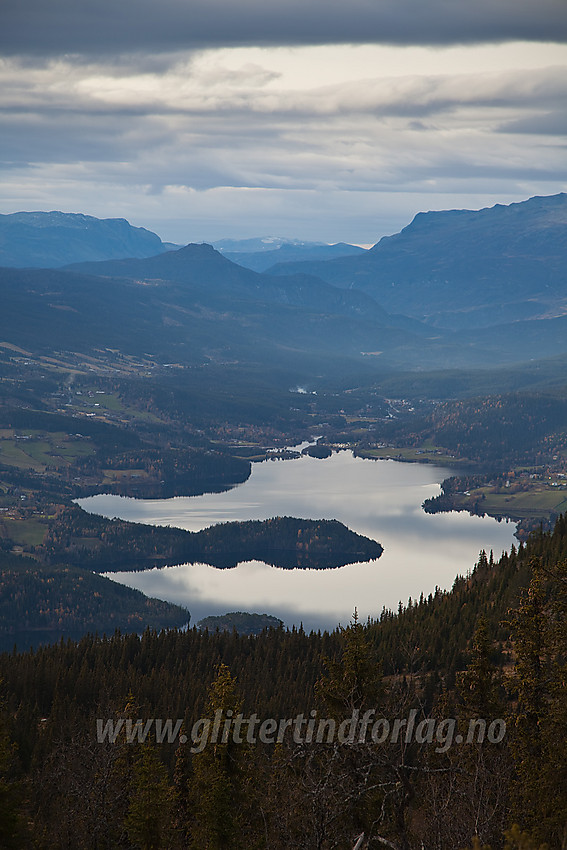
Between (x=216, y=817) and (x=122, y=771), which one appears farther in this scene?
(x=122, y=771)

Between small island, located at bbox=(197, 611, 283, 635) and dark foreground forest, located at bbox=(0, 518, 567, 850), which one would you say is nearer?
dark foreground forest, located at bbox=(0, 518, 567, 850)

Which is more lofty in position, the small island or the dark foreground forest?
the dark foreground forest

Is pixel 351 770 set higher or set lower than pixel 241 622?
higher

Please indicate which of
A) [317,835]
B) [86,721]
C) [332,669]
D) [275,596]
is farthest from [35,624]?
[317,835]

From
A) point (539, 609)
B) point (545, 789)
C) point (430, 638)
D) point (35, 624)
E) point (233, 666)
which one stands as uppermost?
point (539, 609)

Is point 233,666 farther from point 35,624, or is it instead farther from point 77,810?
point 35,624

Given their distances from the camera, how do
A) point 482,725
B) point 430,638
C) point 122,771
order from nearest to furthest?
point 482,725, point 122,771, point 430,638

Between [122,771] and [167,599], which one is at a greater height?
[122,771]

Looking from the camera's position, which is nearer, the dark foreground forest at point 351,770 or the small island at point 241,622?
the dark foreground forest at point 351,770

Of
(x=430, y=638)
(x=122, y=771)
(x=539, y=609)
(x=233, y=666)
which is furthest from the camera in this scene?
(x=233, y=666)

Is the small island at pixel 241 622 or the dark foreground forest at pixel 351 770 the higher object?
the dark foreground forest at pixel 351 770

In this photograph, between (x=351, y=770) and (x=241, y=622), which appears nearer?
(x=351, y=770)
